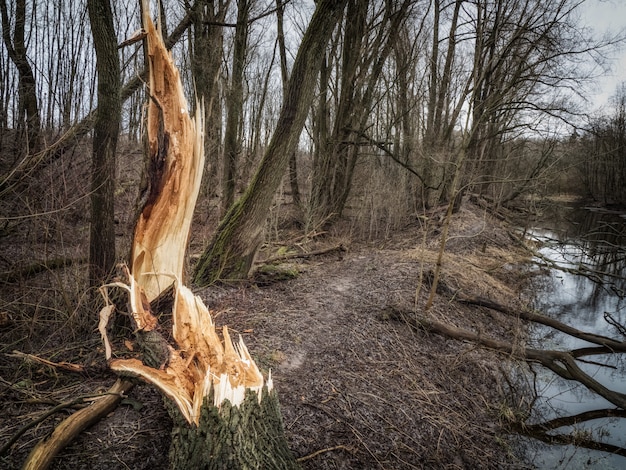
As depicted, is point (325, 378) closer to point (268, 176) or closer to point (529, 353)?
point (529, 353)

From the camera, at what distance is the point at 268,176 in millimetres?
5301

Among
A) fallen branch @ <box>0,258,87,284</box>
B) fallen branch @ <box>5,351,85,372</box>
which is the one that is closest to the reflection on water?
fallen branch @ <box>5,351,85,372</box>

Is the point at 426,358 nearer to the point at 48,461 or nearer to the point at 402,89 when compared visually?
the point at 48,461

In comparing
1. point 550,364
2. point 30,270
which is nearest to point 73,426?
point 30,270

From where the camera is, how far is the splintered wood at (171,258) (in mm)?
2402

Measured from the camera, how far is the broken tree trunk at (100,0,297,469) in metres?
2.02

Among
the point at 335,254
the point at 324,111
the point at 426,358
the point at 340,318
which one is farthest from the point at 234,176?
the point at 426,358

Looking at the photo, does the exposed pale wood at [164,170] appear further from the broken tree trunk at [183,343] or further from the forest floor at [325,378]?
the forest floor at [325,378]

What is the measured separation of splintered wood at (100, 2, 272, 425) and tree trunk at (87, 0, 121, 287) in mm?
858

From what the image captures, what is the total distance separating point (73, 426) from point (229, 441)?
106 centimetres

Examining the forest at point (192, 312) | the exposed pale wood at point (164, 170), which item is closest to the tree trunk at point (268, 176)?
→ the forest at point (192, 312)

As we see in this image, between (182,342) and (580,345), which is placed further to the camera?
(580,345)

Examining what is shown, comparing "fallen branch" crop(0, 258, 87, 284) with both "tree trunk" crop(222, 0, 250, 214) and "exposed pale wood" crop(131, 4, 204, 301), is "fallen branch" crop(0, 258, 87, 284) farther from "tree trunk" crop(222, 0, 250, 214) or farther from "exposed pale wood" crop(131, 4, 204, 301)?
"tree trunk" crop(222, 0, 250, 214)

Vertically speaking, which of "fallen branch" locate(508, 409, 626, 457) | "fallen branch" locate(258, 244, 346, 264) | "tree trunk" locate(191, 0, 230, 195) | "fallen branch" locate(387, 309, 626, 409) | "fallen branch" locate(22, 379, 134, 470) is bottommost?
"fallen branch" locate(508, 409, 626, 457)
